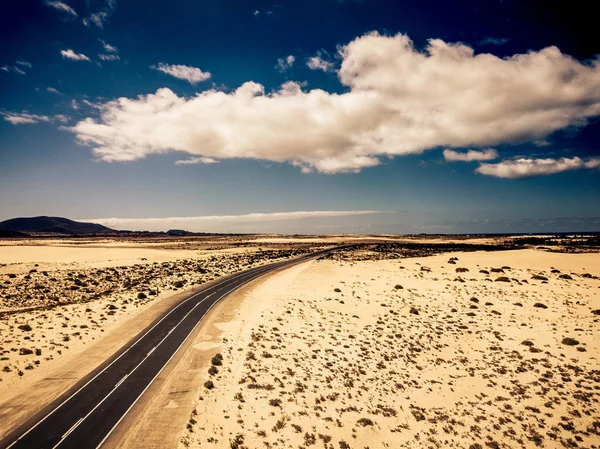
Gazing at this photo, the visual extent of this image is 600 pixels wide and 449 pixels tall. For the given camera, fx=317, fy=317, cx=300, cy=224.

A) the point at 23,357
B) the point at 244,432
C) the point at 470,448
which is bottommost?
the point at 470,448

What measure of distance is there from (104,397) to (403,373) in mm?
20632

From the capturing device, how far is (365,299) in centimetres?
4491

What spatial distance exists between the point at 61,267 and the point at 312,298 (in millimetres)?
56982

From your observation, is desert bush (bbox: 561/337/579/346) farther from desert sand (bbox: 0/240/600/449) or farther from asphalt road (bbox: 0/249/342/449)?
asphalt road (bbox: 0/249/342/449)

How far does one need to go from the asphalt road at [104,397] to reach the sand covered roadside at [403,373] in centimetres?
407

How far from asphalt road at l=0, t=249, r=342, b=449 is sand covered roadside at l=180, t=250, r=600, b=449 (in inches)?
160

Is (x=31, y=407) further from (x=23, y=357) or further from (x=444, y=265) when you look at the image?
(x=444, y=265)

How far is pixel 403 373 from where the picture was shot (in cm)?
2459

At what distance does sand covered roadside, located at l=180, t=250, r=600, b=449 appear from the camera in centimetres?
1789

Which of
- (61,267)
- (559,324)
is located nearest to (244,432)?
(559,324)

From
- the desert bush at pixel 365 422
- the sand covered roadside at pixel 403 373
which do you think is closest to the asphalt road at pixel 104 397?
the sand covered roadside at pixel 403 373

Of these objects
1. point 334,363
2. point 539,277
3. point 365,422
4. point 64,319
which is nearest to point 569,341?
point 334,363

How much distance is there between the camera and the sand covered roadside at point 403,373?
58.7ft

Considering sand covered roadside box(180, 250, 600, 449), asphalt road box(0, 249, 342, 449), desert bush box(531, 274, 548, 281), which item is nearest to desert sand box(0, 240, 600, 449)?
sand covered roadside box(180, 250, 600, 449)
